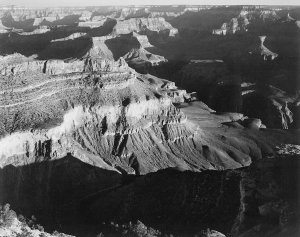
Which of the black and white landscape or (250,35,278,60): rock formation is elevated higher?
the black and white landscape

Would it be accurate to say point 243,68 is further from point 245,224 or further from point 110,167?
point 245,224

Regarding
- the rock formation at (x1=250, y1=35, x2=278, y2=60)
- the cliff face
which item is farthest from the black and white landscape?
the rock formation at (x1=250, y1=35, x2=278, y2=60)

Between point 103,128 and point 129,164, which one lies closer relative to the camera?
point 129,164

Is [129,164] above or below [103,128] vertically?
below

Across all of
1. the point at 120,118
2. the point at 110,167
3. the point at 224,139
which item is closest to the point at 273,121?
the point at 224,139

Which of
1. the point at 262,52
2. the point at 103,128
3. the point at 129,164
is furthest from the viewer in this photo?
the point at 262,52

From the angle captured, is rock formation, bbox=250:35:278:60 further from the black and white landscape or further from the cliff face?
the cliff face

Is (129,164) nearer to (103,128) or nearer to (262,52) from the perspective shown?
(103,128)

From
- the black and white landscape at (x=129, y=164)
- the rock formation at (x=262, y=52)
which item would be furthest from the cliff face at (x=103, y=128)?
the rock formation at (x=262, y=52)

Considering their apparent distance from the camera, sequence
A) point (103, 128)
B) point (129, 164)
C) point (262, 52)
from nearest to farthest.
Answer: point (129, 164), point (103, 128), point (262, 52)

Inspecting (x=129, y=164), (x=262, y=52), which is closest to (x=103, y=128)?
(x=129, y=164)

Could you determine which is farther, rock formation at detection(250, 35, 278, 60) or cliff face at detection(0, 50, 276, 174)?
rock formation at detection(250, 35, 278, 60)

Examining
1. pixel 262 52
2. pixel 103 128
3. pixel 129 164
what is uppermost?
pixel 103 128
